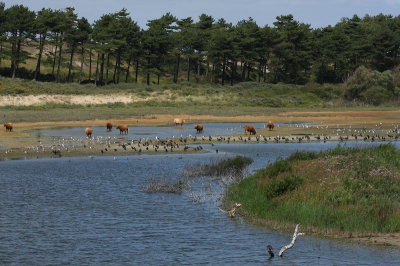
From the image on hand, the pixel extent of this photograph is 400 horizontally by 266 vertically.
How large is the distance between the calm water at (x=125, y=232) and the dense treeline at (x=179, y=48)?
8707 cm

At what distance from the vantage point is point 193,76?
140375mm

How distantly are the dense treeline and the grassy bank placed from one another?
91808 millimetres

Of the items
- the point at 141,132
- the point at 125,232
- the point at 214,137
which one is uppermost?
the point at 214,137

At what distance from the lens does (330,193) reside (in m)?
17.0

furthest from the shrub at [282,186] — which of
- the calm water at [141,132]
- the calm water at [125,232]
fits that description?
the calm water at [141,132]

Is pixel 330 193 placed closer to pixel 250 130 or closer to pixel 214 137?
pixel 214 137

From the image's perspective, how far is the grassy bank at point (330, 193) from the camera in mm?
15688

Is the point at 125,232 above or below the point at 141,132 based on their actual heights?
below

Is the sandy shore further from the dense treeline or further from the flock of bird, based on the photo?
the dense treeline

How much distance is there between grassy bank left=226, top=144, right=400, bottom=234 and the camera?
618 inches

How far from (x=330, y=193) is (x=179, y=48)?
113 m

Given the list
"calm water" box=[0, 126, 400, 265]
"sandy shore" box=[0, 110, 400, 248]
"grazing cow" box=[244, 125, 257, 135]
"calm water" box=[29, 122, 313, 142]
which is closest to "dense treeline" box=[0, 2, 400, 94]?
"sandy shore" box=[0, 110, 400, 248]

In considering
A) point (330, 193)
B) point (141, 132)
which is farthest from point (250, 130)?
point (330, 193)

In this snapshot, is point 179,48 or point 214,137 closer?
point 214,137
